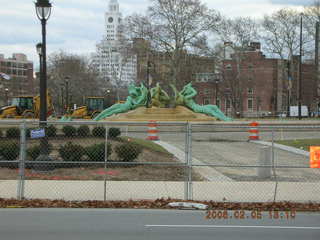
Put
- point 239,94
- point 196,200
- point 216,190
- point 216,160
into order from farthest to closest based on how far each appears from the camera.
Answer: point 239,94 < point 216,160 < point 216,190 < point 196,200

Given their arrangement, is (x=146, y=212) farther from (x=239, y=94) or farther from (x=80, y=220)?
(x=239, y=94)

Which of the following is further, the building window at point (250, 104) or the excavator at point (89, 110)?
the building window at point (250, 104)

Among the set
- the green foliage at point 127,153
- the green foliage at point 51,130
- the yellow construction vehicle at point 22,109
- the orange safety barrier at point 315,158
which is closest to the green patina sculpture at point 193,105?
the yellow construction vehicle at point 22,109

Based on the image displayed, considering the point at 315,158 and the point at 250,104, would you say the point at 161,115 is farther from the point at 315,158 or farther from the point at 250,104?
the point at 250,104

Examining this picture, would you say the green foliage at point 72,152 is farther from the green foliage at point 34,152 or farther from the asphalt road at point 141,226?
the asphalt road at point 141,226

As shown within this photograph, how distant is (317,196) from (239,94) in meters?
66.7

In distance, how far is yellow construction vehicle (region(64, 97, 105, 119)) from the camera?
177 ft

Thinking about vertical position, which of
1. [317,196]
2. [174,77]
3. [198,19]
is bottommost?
[317,196]

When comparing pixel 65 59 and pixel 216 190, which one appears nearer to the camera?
pixel 216 190

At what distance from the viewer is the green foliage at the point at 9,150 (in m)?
13.7

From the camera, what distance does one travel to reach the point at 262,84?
9056 centimetres

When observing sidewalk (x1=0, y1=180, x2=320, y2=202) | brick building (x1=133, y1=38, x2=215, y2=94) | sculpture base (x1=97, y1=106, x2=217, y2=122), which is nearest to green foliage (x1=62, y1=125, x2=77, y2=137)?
sidewalk (x1=0, y1=180, x2=320, y2=202)

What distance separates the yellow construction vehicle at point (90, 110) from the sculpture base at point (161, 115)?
12160mm

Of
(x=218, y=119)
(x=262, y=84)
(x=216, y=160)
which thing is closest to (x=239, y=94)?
(x=262, y=84)
